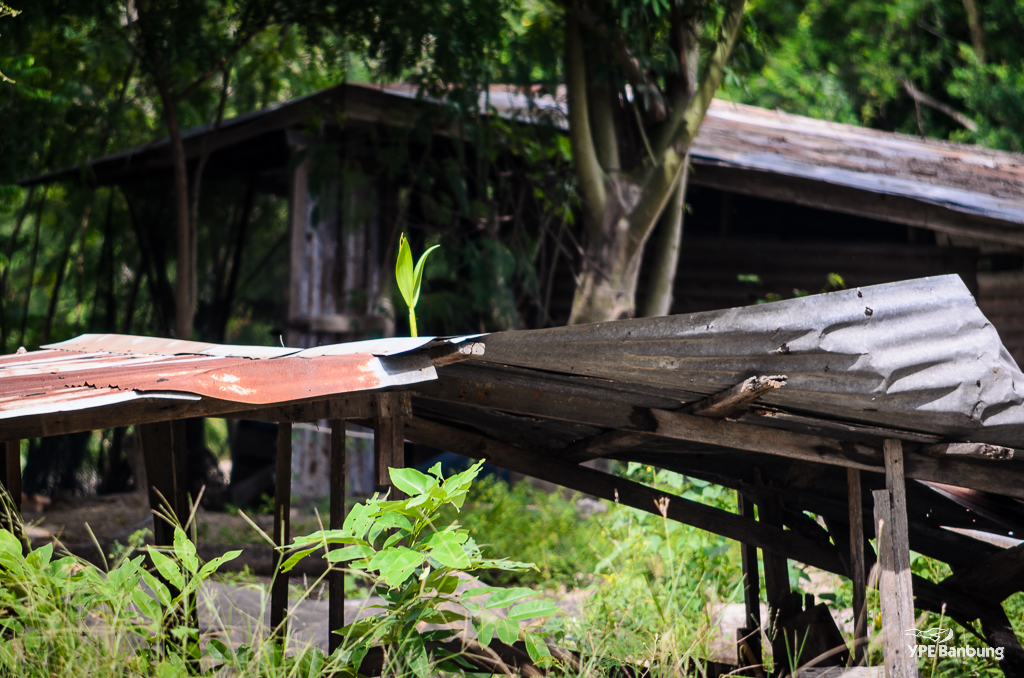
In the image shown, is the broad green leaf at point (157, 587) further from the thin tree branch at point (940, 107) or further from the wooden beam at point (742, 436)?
the thin tree branch at point (940, 107)

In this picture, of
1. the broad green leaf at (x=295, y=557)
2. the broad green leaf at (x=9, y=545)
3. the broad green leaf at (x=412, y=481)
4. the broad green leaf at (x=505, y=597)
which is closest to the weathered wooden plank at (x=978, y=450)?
the broad green leaf at (x=505, y=597)

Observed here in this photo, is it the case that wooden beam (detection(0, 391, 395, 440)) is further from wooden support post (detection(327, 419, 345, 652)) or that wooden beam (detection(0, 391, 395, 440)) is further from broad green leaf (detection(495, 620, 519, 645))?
broad green leaf (detection(495, 620, 519, 645))

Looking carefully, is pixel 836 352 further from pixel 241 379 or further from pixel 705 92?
pixel 705 92

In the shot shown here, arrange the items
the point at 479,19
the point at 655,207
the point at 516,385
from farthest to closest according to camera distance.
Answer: the point at 479,19 → the point at 655,207 → the point at 516,385

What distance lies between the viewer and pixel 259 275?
11.3m

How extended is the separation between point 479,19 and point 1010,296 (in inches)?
183

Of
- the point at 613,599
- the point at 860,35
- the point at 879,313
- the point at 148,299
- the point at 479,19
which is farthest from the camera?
the point at 860,35

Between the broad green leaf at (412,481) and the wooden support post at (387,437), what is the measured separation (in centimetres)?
45

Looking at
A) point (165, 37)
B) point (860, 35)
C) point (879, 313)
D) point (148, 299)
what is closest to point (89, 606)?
point (879, 313)

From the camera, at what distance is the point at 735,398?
98.0 inches

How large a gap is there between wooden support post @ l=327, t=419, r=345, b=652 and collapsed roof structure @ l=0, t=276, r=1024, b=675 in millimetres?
34

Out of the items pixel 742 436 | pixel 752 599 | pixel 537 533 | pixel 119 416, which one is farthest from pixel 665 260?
pixel 119 416

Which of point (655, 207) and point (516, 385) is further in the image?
point (655, 207)

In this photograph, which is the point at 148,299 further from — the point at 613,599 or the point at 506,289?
the point at 613,599
